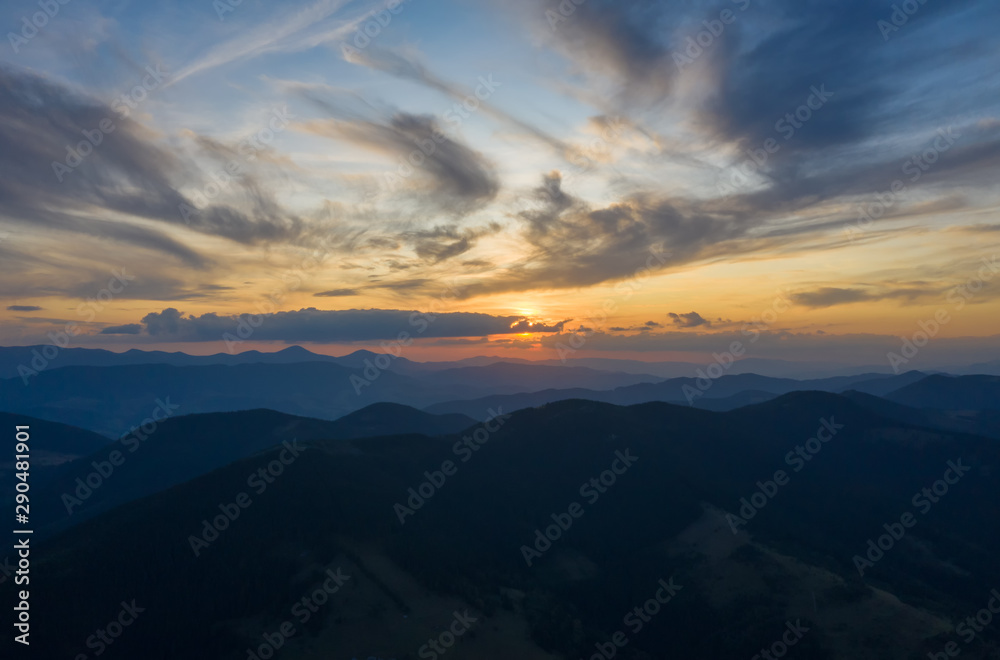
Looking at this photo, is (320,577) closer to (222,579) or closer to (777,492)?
(222,579)

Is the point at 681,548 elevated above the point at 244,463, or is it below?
below

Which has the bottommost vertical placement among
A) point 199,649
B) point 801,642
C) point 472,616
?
point 801,642

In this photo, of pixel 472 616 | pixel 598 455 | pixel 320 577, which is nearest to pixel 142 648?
pixel 320 577

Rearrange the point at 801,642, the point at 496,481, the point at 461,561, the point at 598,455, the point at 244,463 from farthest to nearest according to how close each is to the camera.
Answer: the point at 598,455, the point at 496,481, the point at 244,463, the point at 461,561, the point at 801,642

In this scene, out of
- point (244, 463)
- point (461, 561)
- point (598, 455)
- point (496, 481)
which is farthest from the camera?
point (598, 455)

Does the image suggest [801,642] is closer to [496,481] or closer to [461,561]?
[461,561]

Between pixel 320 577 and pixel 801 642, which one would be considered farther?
pixel 320 577

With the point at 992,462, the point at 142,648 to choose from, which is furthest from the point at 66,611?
the point at 992,462
